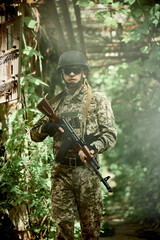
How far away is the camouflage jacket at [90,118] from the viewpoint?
9.71ft

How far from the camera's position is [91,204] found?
9.57ft

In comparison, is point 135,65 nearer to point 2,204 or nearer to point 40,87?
point 40,87

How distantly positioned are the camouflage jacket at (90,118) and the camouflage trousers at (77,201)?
24 cm

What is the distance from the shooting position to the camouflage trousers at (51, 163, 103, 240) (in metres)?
2.91

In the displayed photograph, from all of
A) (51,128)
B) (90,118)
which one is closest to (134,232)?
(90,118)

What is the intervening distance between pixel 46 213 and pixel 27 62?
7.67 feet

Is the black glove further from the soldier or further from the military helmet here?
the military helmet

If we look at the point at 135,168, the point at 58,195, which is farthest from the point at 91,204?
the point at 135,168

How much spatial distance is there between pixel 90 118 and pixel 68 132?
0.30 meters

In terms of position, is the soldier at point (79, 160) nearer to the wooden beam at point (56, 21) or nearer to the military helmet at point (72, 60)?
the military helmet at point (72, 60)

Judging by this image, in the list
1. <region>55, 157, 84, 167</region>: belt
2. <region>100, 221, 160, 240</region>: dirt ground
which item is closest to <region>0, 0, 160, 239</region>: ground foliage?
<region>100, 221, 160, 240</region>: dirt ground

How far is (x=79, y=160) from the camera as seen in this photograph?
294 cm

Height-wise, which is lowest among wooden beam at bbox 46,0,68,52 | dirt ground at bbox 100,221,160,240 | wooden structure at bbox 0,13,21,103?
dirt ground at bbox 100,221,160,240

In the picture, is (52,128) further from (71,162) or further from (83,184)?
(83,184)
